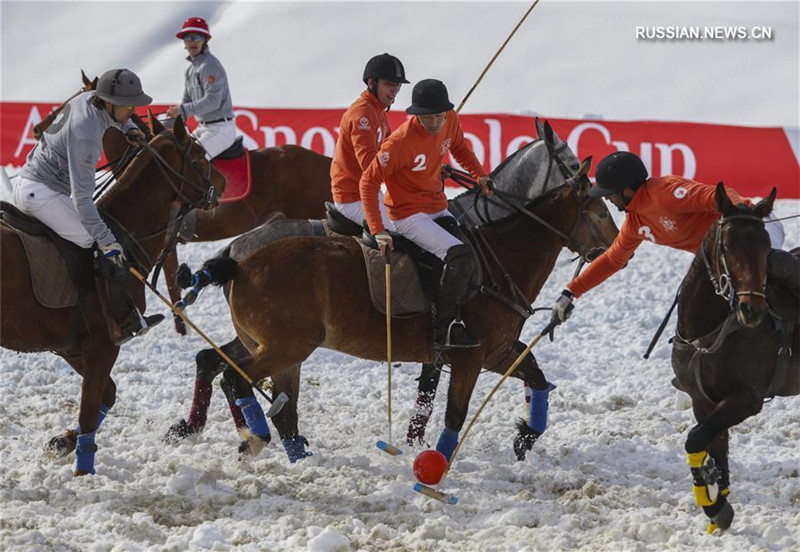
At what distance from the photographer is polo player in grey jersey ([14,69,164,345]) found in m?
6.98

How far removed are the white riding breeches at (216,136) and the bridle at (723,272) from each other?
6.06 meters

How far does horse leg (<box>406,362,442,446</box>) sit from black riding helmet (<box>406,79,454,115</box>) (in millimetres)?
1964

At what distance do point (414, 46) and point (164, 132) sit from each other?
18.9 metres

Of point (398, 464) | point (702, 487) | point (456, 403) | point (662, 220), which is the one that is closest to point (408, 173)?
point (456, 403)

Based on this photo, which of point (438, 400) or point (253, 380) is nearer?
point (253, 380)

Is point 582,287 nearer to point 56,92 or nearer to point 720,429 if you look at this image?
point 720,429

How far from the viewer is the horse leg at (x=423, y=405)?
823 cm

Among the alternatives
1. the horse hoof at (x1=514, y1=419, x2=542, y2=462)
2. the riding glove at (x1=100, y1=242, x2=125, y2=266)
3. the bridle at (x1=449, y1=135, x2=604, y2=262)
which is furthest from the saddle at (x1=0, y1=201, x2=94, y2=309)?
the horse hoof at (x1=514, y1=419, x2=542, y2=462)

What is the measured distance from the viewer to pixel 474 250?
302 inches

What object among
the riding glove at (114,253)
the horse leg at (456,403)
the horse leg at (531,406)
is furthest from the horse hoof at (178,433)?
the horse leg at (531,406)

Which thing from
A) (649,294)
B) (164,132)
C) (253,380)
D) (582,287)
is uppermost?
(164,132)

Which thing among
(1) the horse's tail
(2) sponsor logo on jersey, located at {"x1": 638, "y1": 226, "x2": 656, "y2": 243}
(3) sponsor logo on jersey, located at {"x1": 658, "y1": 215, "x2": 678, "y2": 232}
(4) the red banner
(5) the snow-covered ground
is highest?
(3) sponsor logo on jersey, located at {"x1": 658, "y1": 215, "x2": 678, "y2": 232}

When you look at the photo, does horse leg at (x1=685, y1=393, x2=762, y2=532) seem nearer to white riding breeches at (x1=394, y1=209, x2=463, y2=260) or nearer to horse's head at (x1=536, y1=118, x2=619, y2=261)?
horse's head at (x1=536, y1=118, x2=619, y2=261)

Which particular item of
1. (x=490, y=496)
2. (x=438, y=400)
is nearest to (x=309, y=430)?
(x=438, y=400)
